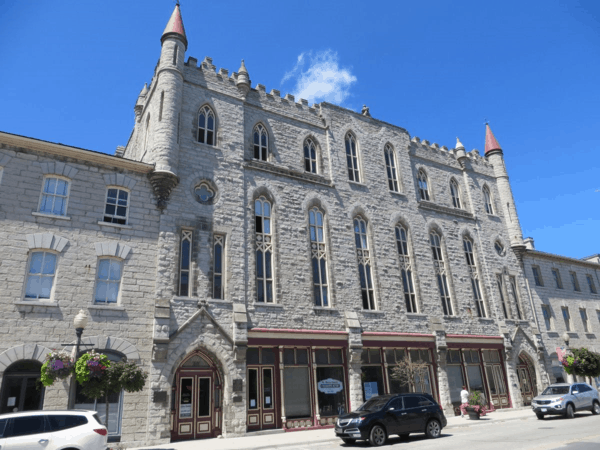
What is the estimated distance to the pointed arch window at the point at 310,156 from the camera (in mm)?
25030

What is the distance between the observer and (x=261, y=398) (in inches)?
745

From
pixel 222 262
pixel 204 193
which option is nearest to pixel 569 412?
pixel 222 262

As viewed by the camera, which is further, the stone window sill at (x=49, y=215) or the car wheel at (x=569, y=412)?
the car wheel at (x=569, y=412)

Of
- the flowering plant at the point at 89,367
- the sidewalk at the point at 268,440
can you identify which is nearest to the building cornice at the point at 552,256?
the sidewalk at the point at 268,440

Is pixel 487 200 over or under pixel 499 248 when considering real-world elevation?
over

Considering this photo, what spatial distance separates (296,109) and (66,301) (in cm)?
1582

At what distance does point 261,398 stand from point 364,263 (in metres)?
9.19

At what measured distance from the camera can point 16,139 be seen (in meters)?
16.9

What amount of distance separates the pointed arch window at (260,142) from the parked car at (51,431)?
51.1 feet

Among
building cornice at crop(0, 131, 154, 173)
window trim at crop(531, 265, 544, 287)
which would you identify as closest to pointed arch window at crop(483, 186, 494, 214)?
window trim at crop(531, 265, 544, 287)

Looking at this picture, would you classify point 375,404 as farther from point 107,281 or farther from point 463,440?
point 107,281

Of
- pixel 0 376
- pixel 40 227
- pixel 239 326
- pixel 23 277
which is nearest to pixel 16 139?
pixel 40 227

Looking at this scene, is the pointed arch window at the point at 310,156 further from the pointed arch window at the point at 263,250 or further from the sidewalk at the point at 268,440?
the sidewalk at the point at 268,440

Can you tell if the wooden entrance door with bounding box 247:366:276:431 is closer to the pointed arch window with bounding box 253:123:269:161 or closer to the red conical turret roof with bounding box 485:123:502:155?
the pointed arch window with bounding box 253:123:269:161
